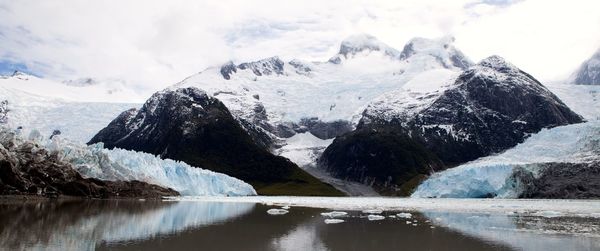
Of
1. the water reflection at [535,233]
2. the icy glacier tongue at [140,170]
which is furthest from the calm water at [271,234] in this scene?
the icy glacier tongue at [140,170]

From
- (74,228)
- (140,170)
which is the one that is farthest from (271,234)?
(140,170)

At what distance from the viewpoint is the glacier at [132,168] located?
111000 mm

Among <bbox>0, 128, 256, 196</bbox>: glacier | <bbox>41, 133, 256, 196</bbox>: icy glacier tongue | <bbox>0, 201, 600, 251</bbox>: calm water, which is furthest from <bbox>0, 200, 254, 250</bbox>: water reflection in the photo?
<bbox>41, 133, 256, 196</bbox>: icy glacier tongue

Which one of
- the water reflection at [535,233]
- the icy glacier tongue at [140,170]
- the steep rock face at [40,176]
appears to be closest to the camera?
the water reflection at [535,233]

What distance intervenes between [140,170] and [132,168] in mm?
2161

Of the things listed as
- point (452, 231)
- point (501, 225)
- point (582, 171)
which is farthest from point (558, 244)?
point (582, 171)

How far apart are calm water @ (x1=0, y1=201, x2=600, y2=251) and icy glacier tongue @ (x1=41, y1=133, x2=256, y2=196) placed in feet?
185

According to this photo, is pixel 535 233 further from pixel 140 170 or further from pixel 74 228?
pixel 140 170

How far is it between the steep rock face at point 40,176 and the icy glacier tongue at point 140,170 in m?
4.23

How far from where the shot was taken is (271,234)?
152ft

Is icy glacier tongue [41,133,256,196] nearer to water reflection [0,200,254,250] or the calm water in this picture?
water reflection [0,200,254,250]

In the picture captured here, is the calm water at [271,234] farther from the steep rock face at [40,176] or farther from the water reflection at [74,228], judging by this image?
the steep rock face at [40,176]

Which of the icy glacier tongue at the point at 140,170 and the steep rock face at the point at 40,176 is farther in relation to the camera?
the icy glacier tongue at the point at 140,170

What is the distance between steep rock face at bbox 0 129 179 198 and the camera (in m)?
91.6
